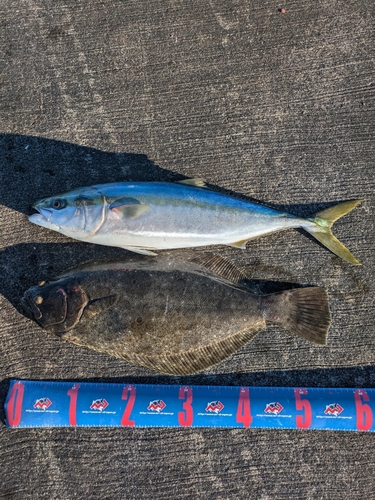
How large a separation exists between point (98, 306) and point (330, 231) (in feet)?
6.31

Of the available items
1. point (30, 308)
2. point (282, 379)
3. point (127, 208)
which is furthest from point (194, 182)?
point (282, 379)

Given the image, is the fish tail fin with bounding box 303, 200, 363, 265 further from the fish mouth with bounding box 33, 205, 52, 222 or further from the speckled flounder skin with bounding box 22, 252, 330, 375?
the fish mouth with bounding box 33, 205, 52, 222

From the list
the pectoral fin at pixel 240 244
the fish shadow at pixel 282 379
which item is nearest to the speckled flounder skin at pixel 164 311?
the fish shadow at pixel 282 379

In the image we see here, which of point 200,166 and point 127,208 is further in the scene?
point 200,166

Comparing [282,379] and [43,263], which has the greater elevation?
[43,263]

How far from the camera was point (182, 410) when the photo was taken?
2619mm

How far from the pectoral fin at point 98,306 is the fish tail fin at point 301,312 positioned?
1149 millimetres

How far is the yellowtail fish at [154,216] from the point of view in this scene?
2451mm

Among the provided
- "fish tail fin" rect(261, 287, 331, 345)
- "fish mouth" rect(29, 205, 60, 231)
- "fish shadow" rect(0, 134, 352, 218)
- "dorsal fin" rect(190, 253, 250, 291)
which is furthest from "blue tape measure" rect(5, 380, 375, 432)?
"fish shadow" rect(0, 134, 352, 218)

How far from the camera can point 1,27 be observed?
2934 mm

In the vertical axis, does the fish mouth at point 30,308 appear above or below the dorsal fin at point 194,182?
below

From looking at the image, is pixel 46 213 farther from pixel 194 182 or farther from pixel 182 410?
pixel 182 410

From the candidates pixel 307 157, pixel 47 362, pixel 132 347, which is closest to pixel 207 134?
pixel 307 157

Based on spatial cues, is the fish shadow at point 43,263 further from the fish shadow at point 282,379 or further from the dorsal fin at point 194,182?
the fish shadow at point 282,379
